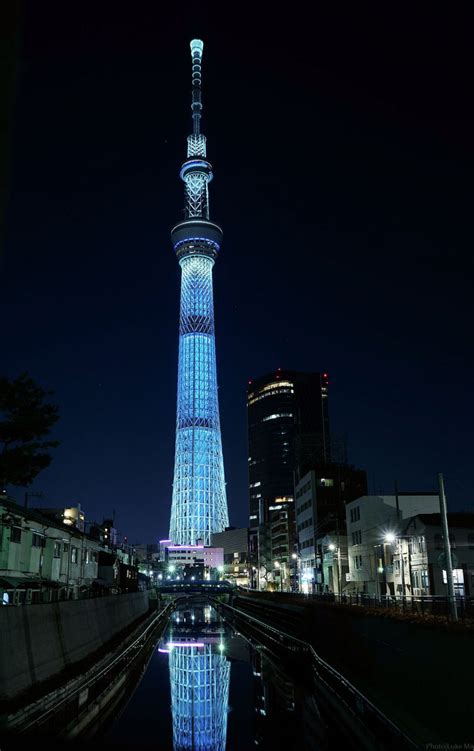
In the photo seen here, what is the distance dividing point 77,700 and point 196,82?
16731 centimetres

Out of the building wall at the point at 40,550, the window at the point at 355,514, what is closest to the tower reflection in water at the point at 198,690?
the building wall at the point at 40,550

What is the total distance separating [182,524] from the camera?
146625 mm

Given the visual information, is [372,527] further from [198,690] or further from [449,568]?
[449,568]

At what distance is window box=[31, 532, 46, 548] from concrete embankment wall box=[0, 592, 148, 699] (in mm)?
5387

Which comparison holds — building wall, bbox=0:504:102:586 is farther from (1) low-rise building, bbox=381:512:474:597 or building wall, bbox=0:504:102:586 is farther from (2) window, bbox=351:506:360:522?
(2) window, bbox=351:506:360:522

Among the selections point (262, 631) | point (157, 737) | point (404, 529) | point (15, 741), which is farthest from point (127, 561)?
point (15, 741)

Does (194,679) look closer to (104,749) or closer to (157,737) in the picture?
(157,737)

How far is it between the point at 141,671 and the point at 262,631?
27.5 meters

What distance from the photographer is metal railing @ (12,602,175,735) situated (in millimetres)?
19672

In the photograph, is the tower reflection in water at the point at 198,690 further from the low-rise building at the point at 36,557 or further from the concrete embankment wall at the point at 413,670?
the low-rise building at the point at 36,557

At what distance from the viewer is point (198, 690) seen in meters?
33.2

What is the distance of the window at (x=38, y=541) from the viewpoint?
41.4 m

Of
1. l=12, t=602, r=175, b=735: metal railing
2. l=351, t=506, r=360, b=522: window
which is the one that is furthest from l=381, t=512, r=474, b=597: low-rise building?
l=12, t=602, r=175, b=735: metal railing

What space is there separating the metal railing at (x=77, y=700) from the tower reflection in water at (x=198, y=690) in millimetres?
3097
